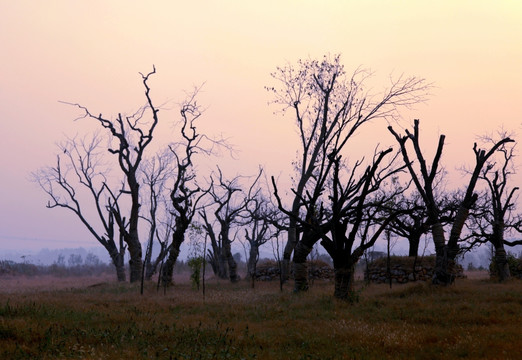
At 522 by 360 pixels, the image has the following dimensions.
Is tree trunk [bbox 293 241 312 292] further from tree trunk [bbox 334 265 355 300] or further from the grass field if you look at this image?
the grass field

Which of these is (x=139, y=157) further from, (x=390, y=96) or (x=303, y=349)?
(x=303, y=349)

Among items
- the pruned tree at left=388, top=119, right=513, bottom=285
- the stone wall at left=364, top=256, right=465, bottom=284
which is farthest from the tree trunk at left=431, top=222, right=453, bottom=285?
the stone wall at left=364, top=256, right=465, bottom=284

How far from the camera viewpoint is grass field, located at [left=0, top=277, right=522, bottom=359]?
9453mm

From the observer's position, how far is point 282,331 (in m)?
12.2

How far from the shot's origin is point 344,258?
19.4 meters

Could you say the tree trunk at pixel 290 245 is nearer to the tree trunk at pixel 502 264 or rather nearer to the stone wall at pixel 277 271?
the stone wall at pixel 277 271

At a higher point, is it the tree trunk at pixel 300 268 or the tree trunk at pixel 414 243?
the tree trunk at pixel 414 243

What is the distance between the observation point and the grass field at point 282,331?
9.45m

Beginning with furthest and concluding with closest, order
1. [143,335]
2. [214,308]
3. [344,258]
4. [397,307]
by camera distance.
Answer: [344,258] < [214,308] < [397,307] < [143,335]

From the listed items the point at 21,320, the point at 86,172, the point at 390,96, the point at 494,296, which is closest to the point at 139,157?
the point at 86,172

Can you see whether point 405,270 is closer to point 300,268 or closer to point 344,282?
point 300,268

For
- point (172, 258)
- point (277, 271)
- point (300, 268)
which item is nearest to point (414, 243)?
point (277, 271)

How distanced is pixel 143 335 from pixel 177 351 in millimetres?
2084

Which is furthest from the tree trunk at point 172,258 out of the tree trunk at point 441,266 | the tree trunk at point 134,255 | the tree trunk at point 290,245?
the tree trunk at point 441,266
